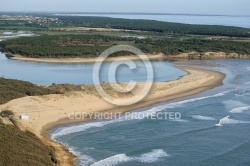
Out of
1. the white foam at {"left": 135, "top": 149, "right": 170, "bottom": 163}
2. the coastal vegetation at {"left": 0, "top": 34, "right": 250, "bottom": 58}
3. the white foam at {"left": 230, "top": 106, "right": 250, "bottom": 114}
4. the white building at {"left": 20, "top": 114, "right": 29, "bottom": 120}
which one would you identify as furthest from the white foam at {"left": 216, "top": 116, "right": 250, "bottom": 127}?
the coastal vegetation at {"left": 0, "top": 34, "right": 250, "bottom": 58}

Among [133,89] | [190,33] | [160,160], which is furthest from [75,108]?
[190,33]

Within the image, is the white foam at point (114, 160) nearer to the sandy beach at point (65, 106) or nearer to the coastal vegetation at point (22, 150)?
the sandy beach at point (65, 106)

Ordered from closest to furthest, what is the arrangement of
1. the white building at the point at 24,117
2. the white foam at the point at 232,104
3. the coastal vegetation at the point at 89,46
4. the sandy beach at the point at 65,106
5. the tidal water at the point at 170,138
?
the tidal water at the point at 170,138 < the sandy beach at the point at 65,106 < the white building at the point at 24,117 < the white foam at the point at 232,104 < the coastal vegetation at the point at 89,46

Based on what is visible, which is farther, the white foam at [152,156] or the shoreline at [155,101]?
the shoreline at [155,101]

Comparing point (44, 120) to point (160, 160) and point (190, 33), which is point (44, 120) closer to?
point (160, 160)

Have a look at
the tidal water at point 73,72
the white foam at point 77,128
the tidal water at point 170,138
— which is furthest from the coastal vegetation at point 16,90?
the tidal water at point 73,72

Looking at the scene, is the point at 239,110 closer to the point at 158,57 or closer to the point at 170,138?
the point at 170,138

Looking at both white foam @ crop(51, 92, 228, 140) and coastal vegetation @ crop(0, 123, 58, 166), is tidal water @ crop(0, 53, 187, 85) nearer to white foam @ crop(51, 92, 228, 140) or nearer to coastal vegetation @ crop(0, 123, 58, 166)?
white foam @ crop(51, 92, 228, 140)
